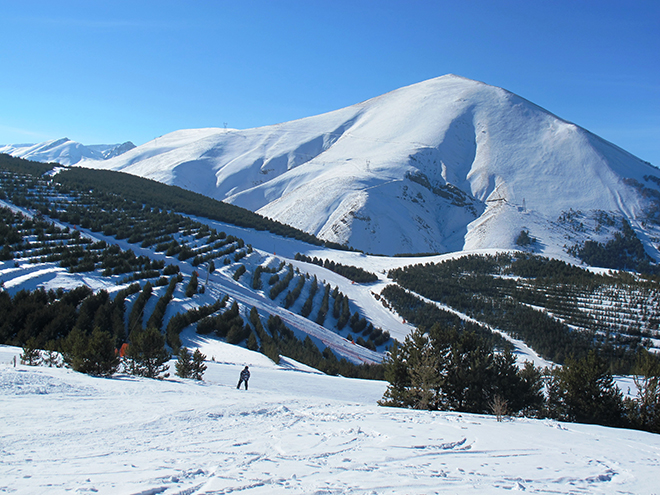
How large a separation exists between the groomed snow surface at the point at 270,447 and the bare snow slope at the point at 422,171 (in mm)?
71396

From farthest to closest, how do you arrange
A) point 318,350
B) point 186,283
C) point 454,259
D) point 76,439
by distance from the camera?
point 454,259, point 186,283, point 318,350, point 76,439

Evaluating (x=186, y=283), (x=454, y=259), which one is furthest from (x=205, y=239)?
(x=454, y=259)

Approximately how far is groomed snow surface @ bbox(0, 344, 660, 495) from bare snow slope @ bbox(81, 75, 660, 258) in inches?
2811

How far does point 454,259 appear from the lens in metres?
51.2

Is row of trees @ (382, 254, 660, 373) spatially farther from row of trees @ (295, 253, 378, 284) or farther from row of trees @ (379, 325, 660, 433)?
row of trees @ (379, 325, 660, 433)

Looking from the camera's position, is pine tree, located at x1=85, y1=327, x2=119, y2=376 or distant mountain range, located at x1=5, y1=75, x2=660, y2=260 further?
distant mountain range, located at x1=5, y1=75, x2=660, y2=260

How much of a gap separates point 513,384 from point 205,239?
32884 mm

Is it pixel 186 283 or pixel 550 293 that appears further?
pixel 550 293

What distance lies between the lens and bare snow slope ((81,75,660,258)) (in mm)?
87500

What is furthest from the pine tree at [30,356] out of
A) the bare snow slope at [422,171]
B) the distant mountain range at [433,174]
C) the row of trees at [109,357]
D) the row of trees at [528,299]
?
the distant mountain range at [433,174]

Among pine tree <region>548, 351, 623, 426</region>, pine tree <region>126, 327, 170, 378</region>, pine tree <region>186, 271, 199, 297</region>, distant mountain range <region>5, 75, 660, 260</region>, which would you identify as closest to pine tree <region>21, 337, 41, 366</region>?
pine tree <region>126, 327, 170, 378</region>

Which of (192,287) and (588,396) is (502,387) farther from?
(192,287)

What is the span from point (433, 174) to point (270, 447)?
112 meters

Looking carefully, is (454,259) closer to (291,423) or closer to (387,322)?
(387,322)
